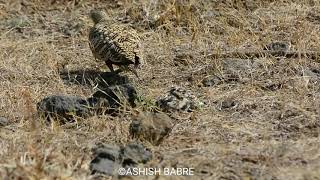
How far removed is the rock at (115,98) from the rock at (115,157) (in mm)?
815

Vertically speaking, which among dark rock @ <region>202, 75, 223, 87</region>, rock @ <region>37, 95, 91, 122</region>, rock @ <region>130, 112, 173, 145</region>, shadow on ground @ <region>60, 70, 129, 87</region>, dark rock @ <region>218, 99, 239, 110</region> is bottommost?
shadow on ground @ <region>60, 70, 129, 87</region>

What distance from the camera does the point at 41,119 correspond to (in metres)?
4.93

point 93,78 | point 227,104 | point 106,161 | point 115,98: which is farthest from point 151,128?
point 93,78

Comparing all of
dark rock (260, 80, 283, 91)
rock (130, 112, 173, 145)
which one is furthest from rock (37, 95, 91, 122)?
dark rock (260, 80, 283, 91)

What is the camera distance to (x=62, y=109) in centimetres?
501

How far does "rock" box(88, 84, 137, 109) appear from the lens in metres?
5.07

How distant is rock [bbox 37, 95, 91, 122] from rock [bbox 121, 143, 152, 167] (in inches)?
34.2

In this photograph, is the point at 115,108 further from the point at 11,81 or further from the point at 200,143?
the point at 11,81

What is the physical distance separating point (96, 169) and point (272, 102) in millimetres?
1847

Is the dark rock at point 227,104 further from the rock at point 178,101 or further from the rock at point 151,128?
the rock at point 151,128

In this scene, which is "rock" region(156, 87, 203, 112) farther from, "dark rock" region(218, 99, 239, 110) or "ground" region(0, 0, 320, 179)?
"dark rock" region(218, 99, 239, 110)

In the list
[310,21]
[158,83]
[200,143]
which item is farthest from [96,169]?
[310,21]

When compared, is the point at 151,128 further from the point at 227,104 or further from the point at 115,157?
the point at 227,104

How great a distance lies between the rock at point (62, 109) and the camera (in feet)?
16.4
